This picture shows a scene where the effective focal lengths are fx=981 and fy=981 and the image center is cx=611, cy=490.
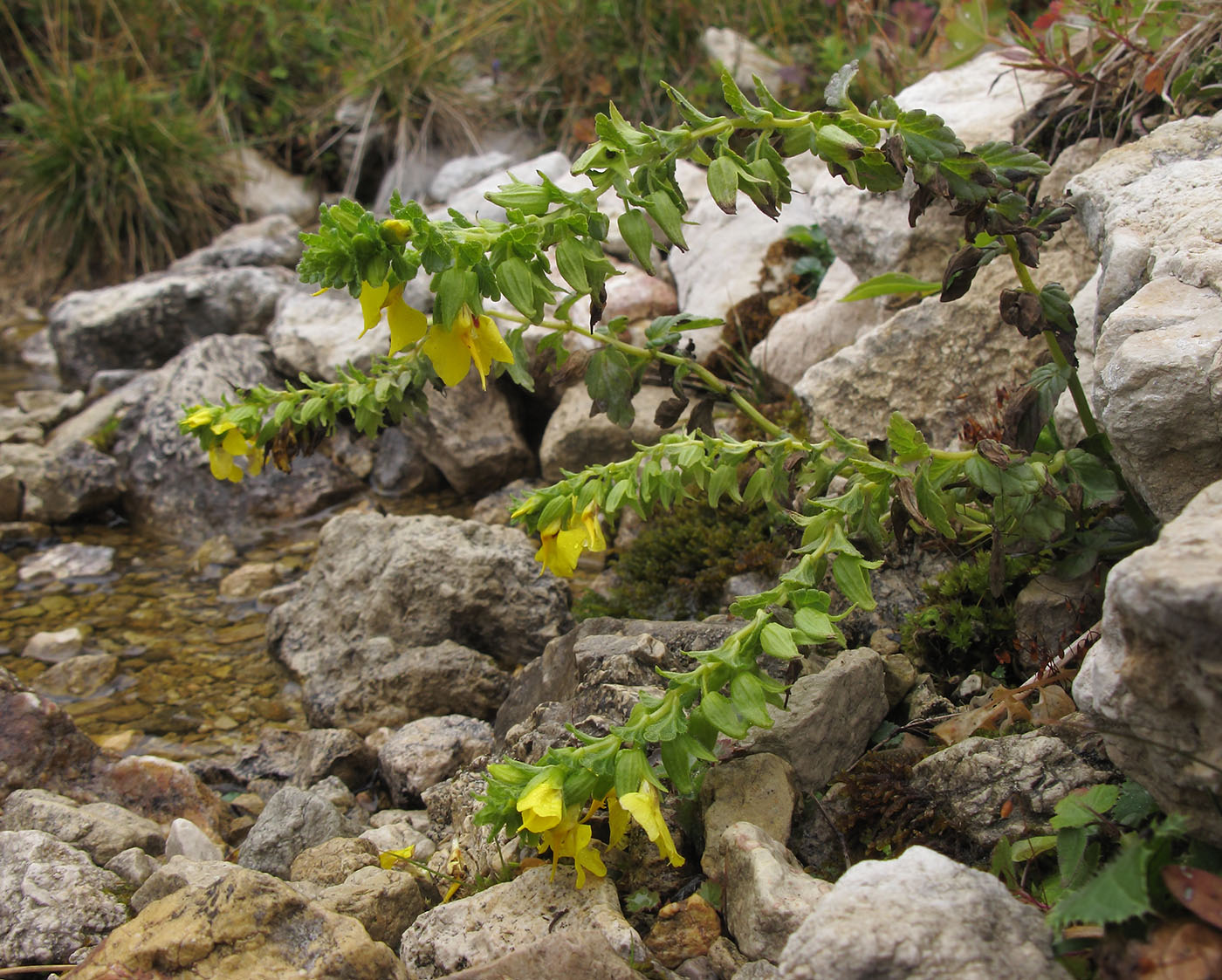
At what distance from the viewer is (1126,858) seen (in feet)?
4.45

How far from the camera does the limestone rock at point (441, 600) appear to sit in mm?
3641

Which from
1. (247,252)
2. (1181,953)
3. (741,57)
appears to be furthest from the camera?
(247,252)

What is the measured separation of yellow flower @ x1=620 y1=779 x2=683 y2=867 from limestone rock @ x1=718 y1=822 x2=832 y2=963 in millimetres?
176

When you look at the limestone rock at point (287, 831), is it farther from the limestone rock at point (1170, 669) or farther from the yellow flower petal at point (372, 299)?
the limestone rock at point (1170, 669)

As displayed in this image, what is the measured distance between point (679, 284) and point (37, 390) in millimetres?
4916

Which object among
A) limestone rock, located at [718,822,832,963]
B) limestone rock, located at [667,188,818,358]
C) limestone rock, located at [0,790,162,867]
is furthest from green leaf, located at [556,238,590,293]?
limestone rock, located at [667,188,818,358]

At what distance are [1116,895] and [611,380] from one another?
1612 mm

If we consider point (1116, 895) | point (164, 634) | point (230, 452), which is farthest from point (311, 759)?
point (1116, 895)

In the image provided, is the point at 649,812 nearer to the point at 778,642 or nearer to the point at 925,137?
the point at 778,642

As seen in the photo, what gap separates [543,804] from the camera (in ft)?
5.54

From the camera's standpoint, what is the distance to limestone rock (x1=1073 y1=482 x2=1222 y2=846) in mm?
1271

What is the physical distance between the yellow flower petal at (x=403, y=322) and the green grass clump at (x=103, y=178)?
756 cm

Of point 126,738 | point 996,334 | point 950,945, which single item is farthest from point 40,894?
point 996,334

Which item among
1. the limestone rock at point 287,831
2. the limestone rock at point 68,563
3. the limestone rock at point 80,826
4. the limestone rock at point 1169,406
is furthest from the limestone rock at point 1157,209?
the limestone rock at point 68,563
